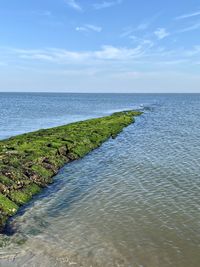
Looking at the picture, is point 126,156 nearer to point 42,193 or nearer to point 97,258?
point 42,193

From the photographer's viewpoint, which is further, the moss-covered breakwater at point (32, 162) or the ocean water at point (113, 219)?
Answer: the moss-covered breakwater at point (32, 162)

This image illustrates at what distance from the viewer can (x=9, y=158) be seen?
28641 millimetres

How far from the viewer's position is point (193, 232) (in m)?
17.5

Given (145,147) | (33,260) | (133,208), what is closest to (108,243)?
(33,260)

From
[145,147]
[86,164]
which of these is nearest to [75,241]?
[86,164]

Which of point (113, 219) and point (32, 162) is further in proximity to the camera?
point (32, 162)

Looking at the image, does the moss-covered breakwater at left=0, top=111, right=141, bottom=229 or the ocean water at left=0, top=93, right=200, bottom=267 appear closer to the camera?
the ocean water at left=0, top=93, right=200, bottom=267

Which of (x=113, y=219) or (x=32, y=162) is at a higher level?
(x=32, y=162)

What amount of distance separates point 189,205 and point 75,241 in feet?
25.9

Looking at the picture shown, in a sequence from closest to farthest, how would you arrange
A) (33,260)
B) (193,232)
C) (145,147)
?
1. (33,260)
2. (193,232)
3. (145,147)

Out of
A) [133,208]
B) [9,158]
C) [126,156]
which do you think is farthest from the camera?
[126,156]

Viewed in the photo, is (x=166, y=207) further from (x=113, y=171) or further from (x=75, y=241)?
(x=113, y=171)

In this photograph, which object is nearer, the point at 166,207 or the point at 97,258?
the point at 97,258

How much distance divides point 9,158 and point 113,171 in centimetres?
853
